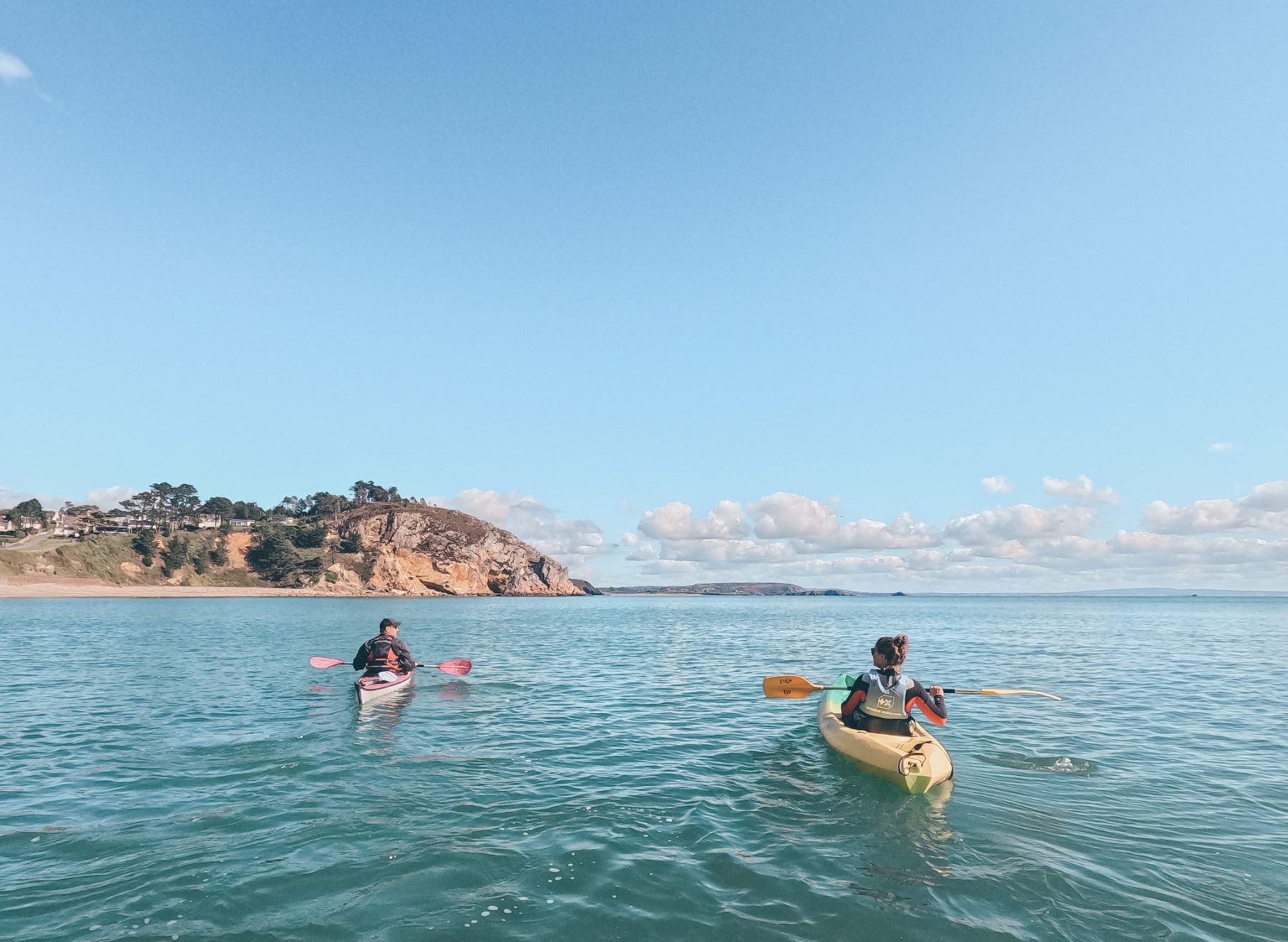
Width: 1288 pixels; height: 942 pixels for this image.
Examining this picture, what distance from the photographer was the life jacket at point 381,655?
18375 millimetres

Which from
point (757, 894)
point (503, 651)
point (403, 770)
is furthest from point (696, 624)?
point (757, 894)

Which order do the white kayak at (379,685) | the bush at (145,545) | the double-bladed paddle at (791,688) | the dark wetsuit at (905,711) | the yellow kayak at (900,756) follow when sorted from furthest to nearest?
→ the bush at (145,545)
the white kayak at (379,685)
the double-bladed paddle at (791,688)
the dark wetsuit at (905,711)
the yellow kayak at (900,756)

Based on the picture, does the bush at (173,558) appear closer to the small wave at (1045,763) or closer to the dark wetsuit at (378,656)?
the dark wetsuit at (378,656)

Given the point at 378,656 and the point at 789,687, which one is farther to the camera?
the point at 378,656

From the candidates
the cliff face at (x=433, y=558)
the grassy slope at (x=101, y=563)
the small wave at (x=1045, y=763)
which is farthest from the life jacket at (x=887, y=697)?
the cliff face at (x=433, y=558)

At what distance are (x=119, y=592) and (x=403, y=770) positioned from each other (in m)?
117

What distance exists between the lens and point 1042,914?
6434 mm

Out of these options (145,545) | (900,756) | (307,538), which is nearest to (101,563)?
(145,545)

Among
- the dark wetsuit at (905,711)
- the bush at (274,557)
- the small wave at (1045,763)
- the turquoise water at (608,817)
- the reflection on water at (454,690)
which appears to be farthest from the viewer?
the bush at (274,557)

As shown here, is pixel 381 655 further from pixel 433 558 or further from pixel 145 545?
pixel 433 558

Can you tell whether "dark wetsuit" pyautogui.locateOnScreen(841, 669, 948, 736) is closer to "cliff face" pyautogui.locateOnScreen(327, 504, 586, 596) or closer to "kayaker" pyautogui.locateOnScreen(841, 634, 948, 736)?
"kayaker" pyautogui.locateOnScreen(841, 634, 948, 736)

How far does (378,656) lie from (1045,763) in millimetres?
16629

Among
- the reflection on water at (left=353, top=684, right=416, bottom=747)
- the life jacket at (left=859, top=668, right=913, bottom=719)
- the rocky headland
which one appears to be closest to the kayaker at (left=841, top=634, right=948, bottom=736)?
the life jacket at (left=859, top=668, right=913, bottom=719)

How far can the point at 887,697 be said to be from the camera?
11.6 metres
